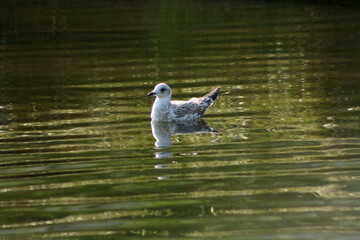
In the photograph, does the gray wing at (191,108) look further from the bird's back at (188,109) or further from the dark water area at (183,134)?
the dark water area at (183,134)

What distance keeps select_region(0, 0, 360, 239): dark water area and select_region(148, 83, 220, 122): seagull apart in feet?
0.47

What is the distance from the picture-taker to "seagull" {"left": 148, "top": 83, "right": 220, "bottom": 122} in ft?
39.9

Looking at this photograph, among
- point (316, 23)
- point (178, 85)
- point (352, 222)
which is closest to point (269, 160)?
point (352, 222)

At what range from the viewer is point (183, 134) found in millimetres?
11453

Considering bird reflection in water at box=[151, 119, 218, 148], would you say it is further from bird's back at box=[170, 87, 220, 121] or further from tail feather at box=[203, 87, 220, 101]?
tail feather at box=[203, 87, 220, 101]

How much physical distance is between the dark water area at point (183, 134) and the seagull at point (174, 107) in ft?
0.47

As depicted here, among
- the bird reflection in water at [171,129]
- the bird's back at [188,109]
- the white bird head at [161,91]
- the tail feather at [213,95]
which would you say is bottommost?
the bird reflection in water at [171,129]

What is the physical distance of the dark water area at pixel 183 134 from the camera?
23.8ft

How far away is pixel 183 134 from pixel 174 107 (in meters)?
1.02

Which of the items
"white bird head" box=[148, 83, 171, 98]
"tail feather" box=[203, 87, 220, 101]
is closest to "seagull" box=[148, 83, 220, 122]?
"white bird head" box=[148, 83, 171, 98]

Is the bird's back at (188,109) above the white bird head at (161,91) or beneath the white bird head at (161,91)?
beneath

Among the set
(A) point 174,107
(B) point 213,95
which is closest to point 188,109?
(A) point 174,107

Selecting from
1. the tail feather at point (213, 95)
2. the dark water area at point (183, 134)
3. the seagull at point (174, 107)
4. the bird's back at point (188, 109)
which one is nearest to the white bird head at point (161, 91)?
the seagull at point (174, 107)

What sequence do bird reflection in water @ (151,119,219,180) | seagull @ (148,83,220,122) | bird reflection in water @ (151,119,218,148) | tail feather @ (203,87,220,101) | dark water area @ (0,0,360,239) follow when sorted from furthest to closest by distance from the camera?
1. tail feather @ (203,87,220,101)
2. seagull @ (148,83,220,122)
3. bird reflection in water @ (151,119,218,148)
4. bird reflection in water @ (151,119,219,180)
5. dark water area @ (0,0,360,239)
